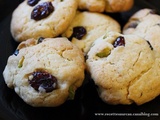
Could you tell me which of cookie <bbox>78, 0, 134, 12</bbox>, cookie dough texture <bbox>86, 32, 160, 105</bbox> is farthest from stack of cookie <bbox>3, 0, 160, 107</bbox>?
cookie <bbox>78, 0, 134, 12</bbox>

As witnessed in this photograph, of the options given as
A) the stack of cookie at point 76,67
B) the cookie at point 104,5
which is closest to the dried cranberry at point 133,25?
the cookie at point 104,5

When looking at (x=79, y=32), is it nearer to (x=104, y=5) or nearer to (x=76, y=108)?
(x=104, y=5)

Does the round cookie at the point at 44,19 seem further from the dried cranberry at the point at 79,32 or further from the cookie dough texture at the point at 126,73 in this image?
the cookie dough texture at the point at 126,73

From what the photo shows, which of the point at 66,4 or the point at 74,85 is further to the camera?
the point at 66,4

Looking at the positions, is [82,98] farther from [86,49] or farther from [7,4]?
[7,4]

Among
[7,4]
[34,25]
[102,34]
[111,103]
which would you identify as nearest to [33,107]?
[111,103]

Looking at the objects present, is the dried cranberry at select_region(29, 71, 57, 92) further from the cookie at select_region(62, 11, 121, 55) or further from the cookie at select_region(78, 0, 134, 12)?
the cookie at select_region(78, 0, 134, 12)
